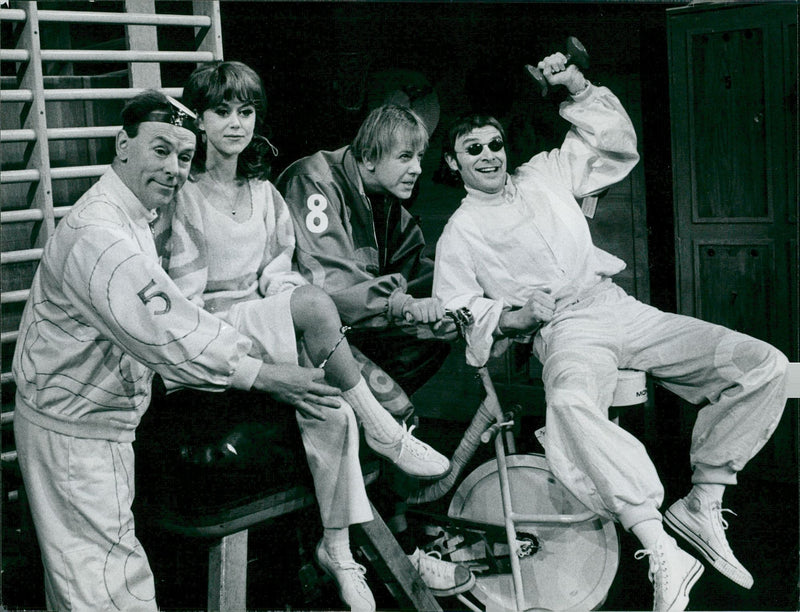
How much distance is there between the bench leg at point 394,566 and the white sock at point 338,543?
6 cm

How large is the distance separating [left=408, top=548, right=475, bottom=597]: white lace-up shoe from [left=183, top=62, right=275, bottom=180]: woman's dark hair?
1421 millimetres

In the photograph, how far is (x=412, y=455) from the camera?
2.92m

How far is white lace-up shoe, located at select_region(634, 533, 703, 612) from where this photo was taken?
2.81 meters

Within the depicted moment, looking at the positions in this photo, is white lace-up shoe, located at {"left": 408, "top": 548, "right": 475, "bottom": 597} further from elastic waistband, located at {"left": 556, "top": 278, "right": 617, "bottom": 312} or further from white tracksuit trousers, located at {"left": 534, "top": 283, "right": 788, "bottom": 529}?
elastic waistband, located at {"left": 556, "top": 278, "right": 617, "bottom": 312}

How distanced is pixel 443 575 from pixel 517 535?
11.3 inches

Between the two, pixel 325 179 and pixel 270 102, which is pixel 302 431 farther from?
pixel 270 102

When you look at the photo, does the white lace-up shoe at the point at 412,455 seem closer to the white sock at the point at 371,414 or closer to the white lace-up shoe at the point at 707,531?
the white sock at the point at 371,414

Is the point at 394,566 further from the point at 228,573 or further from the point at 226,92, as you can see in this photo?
the point at 226,92

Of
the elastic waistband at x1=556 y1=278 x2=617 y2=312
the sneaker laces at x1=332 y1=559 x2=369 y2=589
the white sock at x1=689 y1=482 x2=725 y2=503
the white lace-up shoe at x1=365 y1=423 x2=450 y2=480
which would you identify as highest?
the elastic waistband at x1=556 y1=278 x2=617 y2=312

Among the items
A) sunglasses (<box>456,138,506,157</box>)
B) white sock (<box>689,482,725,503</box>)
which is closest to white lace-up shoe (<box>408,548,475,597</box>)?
white sock (<box>689,482,725,503</box>)

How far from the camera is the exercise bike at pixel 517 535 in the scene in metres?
3.02

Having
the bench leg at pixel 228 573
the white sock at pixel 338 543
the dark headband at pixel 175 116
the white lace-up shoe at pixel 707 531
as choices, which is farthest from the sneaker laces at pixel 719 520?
the dark headband at pixel 175 116

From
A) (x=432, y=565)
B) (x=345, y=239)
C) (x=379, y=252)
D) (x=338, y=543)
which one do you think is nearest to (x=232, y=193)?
(x=345, y=239)

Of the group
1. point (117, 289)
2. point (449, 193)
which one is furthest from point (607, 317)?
point (117, 289)
